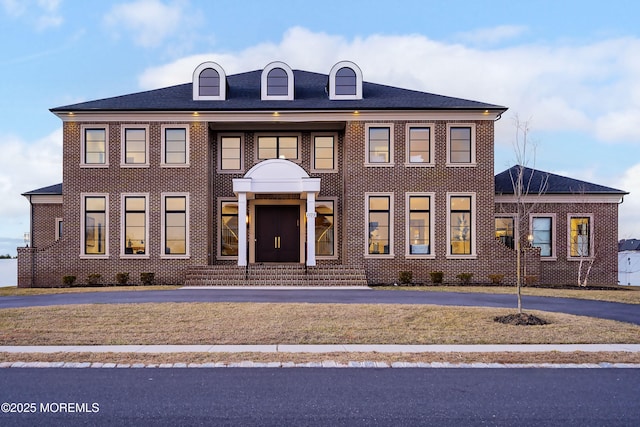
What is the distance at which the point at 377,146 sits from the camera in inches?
887

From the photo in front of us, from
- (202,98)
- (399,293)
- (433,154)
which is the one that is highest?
(202,98)

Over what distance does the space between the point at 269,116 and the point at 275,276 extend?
6941 millimetres

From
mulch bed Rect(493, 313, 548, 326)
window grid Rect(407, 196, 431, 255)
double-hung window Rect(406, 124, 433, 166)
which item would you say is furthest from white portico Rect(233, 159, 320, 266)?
mulch bed Rect(493, 313, 548, 326)

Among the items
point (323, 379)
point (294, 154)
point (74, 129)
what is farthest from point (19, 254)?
Answer: point (323, 379)

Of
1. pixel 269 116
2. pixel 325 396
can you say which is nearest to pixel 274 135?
pixel 269 116

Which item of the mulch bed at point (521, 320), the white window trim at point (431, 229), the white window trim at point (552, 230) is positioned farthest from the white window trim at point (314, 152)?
the mulch bed at point (521, 320)

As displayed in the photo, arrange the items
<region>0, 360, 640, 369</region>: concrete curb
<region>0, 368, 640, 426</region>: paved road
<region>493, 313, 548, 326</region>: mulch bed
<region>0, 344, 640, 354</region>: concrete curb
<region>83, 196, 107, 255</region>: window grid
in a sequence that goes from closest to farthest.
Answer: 1. <region>0, 368, 640, 426</region>: paved road
2. <region>0, 360, 640, 369</region>: concrete curb
3. <region>0, 344, 640, 354</region>: concrete curb
4. <region>493, 313, 548, 326</region>: mulch bed
5. <region>83, 196, 107, 255</region>: window grid

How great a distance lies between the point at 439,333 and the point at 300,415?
213 inches

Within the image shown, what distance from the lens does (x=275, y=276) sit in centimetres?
2059

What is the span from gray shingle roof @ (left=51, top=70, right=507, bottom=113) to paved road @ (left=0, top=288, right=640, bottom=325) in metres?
8.63

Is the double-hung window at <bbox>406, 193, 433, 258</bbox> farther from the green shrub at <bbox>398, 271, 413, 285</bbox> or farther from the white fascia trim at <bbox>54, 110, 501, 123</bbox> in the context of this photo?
the white fascia trim at <bbox>54, 110, 501, 123</bbox>

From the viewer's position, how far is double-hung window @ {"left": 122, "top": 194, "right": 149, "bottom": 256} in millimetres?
22391

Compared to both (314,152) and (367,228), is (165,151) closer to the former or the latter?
(314,152)

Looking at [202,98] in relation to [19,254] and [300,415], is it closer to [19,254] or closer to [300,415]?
[19,254]
